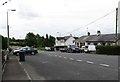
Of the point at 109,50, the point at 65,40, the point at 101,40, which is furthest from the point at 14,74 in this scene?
the point at 65,40

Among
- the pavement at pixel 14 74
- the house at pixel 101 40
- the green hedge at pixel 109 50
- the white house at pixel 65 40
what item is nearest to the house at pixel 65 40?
the white house at pixel 65 40

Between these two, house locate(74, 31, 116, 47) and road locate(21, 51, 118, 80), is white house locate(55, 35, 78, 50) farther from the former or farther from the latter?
road locate(21, 51, 118, 80)

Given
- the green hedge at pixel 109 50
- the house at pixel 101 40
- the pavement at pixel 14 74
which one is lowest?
the pavement at pixel 14 74

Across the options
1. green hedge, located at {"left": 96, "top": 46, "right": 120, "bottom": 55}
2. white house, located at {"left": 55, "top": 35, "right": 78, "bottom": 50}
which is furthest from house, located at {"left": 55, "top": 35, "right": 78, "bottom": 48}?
green hedge, located at {"left": 96, "top": 46, "right": 120, "bottom": 55}

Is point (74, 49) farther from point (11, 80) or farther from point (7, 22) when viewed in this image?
point (11, 80)

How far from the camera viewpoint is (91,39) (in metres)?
102

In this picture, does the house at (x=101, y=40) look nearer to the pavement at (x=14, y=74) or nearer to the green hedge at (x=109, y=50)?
the green hedge at (x=109, y=50)

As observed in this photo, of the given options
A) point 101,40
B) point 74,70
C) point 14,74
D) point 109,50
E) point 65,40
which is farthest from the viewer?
point 65,40

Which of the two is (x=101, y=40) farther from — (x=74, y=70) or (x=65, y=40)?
(x=74, y=70)

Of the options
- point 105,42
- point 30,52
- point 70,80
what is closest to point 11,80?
point 70,80

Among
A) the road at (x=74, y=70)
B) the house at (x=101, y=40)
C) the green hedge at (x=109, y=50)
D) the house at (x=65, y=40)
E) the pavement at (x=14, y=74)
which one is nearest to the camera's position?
the pavement at (x=14, y=74)

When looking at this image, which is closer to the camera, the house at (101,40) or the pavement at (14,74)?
the pavement at (14,74)

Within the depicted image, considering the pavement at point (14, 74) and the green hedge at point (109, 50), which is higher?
the green hedge at point (109, 50)

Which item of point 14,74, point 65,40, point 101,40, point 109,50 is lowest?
point 14,74
